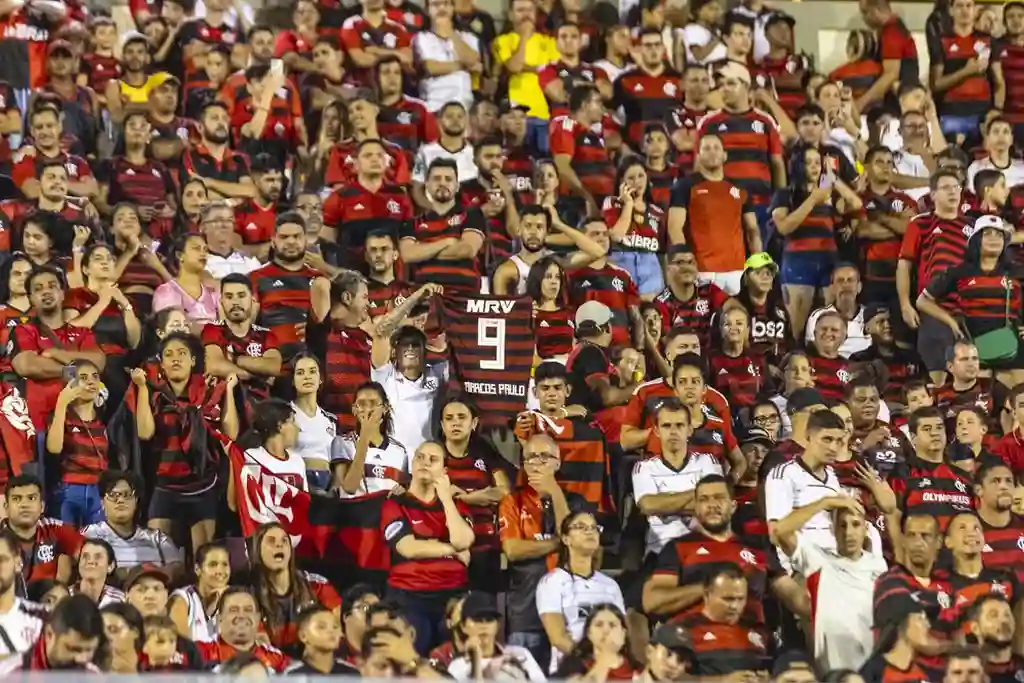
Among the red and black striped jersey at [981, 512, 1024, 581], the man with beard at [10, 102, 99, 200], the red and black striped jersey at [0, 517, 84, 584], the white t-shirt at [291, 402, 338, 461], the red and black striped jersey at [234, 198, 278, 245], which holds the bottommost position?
the red and black striped jersey at [0, 517, 84, 584]

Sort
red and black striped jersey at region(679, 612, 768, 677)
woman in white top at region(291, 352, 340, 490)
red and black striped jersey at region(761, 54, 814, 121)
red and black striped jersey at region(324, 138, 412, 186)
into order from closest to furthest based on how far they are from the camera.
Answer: red and black striped jersey at region(679, 612, 768, 677) → woman in white top at region(291, 352, 340, 490) → red and black striped jersey at region(324, 138, 412, 186) → red and black striped jersey at region(761, 54, 814, 121)

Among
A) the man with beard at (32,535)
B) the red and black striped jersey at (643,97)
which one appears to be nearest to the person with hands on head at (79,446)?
the man with beard at (32,535)

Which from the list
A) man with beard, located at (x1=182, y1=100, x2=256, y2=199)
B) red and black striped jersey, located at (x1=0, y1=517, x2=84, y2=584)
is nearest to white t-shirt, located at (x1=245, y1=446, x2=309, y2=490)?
red and black striped jersey, located at (x1=0, y1=517, x2=84, y2=584)

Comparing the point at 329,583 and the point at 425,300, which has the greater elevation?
the point at 425,300

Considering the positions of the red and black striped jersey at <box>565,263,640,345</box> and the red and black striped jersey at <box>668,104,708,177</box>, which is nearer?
the red and black striped jersey at <box>565,263,640,345</box>

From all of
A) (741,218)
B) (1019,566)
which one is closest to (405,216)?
(741,218)

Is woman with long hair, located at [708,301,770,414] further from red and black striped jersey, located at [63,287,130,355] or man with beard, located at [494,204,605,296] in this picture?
red and black striped jersey, located at [63,287,130,355]

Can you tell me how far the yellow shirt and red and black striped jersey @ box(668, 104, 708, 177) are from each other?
81 cm

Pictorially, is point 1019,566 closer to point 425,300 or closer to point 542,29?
point 425,300

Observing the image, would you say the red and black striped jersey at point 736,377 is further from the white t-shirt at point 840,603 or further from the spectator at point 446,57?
the spectator at point 446,57

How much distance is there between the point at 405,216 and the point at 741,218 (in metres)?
2.07

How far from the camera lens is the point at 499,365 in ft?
36.7

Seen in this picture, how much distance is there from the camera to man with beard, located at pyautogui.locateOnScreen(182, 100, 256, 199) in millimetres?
12742

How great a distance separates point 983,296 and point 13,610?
6017 mm
